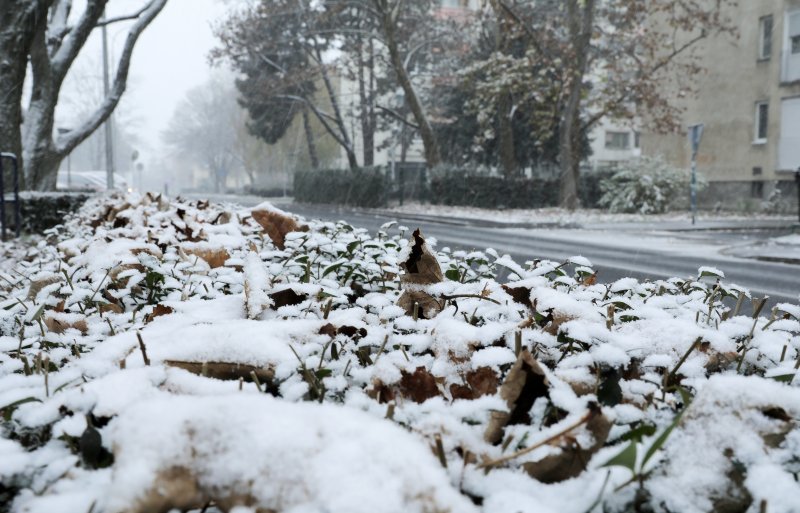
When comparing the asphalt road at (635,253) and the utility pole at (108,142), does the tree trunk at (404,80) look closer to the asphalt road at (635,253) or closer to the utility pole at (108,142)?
the asphalt road at (635,253)

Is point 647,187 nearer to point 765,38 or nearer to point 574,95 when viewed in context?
point 574,95

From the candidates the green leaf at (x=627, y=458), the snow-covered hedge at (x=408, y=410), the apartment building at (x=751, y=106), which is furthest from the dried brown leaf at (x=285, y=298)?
the apartment building at (x=751, y=106)

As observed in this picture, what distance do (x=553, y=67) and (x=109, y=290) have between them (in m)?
23.6

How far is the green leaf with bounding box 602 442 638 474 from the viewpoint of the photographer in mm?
933

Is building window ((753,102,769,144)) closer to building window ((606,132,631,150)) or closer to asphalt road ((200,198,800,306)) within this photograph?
asphalt road ((200,198,800,306))

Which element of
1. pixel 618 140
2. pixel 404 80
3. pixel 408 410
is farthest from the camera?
pixel 618 140

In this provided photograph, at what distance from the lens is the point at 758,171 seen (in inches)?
1083

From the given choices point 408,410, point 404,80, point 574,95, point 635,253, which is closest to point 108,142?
point 404,80

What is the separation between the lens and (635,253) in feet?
38.3

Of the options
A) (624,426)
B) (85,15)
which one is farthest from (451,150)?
(624,426)

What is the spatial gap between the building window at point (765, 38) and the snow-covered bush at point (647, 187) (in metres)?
6.09

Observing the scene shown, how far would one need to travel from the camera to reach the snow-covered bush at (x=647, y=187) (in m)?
24.8

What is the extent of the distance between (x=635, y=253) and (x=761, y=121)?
20157 millimetres

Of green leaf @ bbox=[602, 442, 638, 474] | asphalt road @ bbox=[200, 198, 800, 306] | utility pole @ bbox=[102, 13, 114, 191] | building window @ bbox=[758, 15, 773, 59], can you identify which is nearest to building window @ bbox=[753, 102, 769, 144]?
building window @ bbox=[758, 15, 773, 59]
